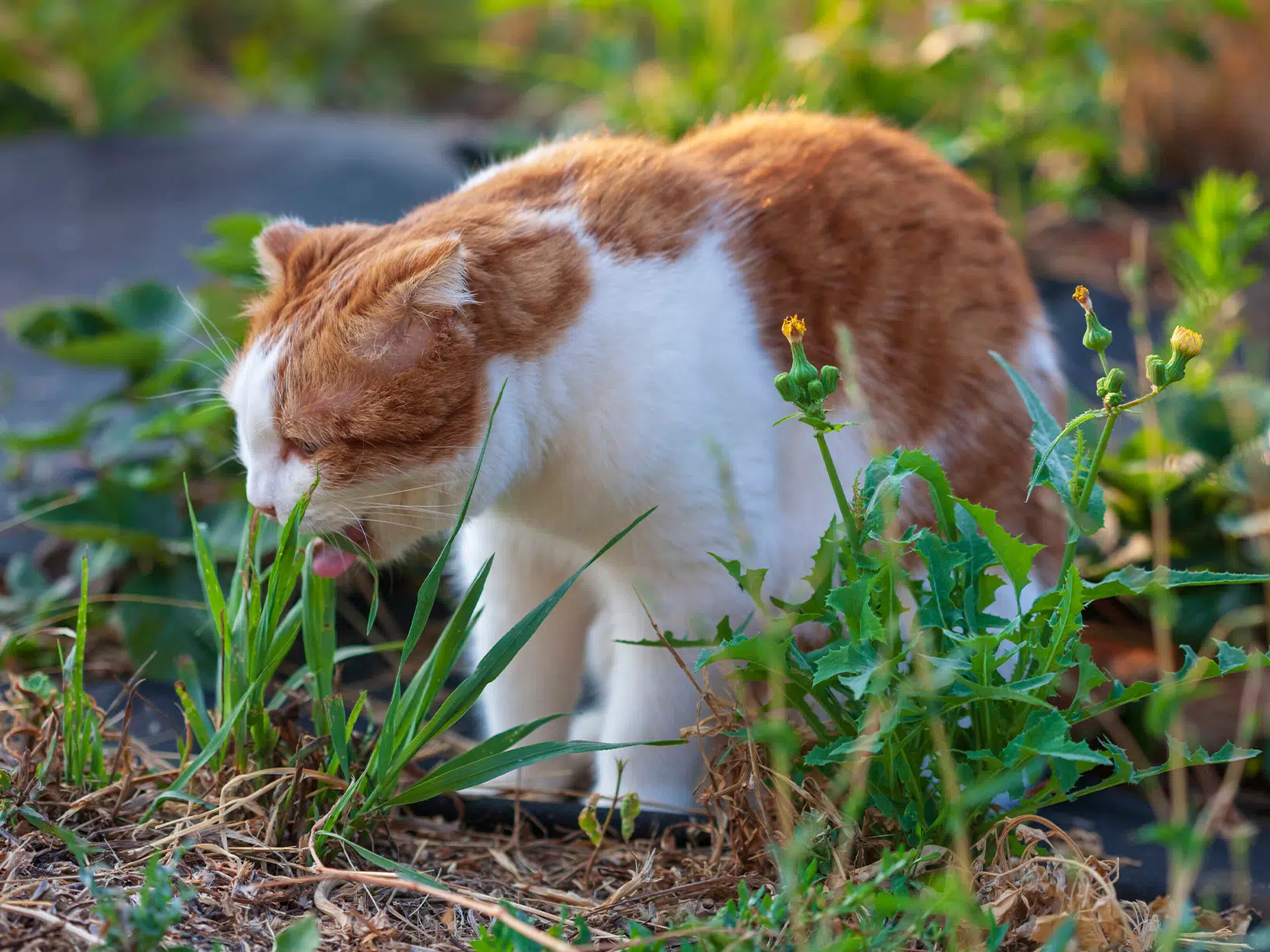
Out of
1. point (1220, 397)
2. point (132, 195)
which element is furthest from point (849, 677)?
point (132, 195)

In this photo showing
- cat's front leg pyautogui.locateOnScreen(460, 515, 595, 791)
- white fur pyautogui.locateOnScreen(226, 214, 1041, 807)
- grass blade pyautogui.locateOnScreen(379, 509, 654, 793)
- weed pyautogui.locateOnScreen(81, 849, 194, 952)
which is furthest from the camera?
cat's front leg pyautogui.locateOnScreen(460, 515, 595, 791)

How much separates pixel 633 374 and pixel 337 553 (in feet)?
1.50

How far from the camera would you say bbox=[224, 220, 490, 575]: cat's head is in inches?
56.1

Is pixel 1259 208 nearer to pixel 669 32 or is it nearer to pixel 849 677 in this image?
pixel 669 32

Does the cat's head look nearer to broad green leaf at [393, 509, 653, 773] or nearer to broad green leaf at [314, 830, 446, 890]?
broad green leaf at [393, 509, 653, 773]

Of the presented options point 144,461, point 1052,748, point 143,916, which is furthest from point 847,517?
point 144,461

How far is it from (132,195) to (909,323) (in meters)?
3.28

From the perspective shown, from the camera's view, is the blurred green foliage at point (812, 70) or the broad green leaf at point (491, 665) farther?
the blurred green foliage at point (812, 70)

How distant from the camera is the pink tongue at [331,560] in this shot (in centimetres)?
155

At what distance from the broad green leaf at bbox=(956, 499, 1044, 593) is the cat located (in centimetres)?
16

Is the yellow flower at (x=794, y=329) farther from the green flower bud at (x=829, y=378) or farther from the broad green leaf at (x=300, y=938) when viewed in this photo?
the broad green leaf at (x=300, y=938)

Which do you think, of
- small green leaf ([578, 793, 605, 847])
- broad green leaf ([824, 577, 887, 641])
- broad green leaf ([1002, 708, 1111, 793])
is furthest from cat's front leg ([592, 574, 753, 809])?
broad green leaf ([1002, 708, 1111, 793])

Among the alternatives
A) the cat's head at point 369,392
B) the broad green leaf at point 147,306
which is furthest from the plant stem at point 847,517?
the broad green leaf at point 147,306

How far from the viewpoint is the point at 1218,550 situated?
7.53 feet
